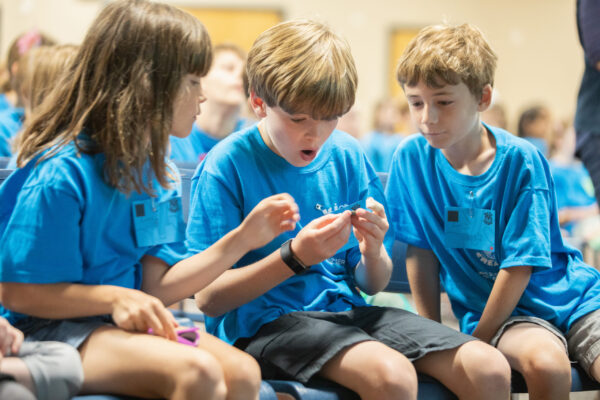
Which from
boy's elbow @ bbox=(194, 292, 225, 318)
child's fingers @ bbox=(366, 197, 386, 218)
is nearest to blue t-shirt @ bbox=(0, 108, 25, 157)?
boy's elbow @ bbox=(194, 292, 225, 318)

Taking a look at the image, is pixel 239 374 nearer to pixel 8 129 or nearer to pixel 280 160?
pixel 280 160

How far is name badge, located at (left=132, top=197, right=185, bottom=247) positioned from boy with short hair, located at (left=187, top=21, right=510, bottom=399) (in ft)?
0.18

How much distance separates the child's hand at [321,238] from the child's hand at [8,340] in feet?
1.97

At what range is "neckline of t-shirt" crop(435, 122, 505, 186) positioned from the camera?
1912 mm

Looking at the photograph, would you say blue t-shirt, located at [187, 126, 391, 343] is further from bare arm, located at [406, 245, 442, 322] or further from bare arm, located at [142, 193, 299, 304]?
bare arm, located at [406, 245, 442, 322]

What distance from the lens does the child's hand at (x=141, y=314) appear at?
135 centimetres

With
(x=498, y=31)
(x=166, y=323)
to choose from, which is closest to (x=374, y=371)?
(x=166, y=323)

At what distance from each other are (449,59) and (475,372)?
2.69ft

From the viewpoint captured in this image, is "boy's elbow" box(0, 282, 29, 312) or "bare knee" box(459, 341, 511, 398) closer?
"boy's elbow" box(0, 282, 29, 312)

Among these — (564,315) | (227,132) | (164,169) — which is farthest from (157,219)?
(227,132)

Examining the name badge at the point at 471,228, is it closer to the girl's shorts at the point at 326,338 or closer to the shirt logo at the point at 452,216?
the shirt logo at the point at 452,216

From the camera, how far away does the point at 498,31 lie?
9836 millimetres

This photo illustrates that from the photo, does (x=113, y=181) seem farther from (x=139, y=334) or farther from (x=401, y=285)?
(x=401, y=285)

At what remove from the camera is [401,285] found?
217 cm
